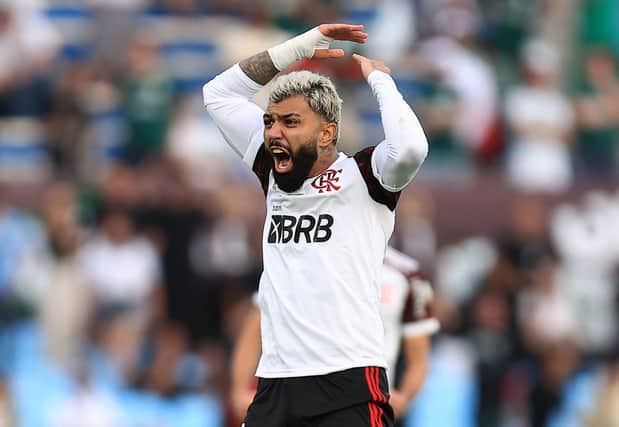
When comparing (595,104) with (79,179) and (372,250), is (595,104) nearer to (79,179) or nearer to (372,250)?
(79,179)

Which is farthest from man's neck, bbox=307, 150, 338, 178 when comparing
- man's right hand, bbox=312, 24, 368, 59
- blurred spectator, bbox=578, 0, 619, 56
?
blurred spectator, bbox=578, 0, 619, 56

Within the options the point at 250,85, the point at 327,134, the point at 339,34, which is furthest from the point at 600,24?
the point at 327,134

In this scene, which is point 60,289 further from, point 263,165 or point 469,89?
point 263,165

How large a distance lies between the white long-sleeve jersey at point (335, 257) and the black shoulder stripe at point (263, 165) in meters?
0.21

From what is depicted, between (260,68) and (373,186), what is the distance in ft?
3.19

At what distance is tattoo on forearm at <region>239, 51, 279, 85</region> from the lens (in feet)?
24.2

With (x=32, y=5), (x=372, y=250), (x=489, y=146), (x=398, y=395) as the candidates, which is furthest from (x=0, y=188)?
(x=372, y=250)

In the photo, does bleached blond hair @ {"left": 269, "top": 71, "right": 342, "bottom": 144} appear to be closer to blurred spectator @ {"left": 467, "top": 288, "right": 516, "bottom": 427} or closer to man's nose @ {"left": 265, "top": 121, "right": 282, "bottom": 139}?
man's nose @ {"left": 265, "top": 121, "right": 282, "bottom": 139}

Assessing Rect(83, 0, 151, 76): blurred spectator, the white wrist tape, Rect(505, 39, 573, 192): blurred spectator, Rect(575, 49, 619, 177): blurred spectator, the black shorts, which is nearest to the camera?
the black shorts

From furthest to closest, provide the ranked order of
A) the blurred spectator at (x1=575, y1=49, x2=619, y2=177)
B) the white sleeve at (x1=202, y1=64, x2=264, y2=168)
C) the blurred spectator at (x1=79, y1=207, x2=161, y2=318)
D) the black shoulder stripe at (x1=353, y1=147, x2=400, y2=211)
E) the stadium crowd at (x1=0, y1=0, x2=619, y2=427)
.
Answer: the blurred spectator at (x1=575, y1=49, x2=619, y2=177) → the blurred spectator at (x1=79, y1=207, x2=161, y2=318) → the stadium crowd at (x1=0, y1=0, x2=619, y2=427) → the white sleeve at (x1=202, y1=64, x2=264, y2=168) → the black shoulder stripe at (x1=353, y1=147, x2=400, y2=211)

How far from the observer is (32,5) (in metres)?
18.1

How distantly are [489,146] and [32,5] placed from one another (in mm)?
5700

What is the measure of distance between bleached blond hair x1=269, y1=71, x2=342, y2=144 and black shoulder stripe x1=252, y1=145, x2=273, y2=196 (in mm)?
374

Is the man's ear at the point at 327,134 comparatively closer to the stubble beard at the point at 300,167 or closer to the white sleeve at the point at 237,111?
the stubble beard at the point at 300,167
